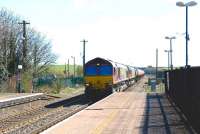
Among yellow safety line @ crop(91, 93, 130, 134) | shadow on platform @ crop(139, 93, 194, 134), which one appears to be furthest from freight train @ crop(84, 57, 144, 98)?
shadow on platform @ crop(139, 93, 194, 134)

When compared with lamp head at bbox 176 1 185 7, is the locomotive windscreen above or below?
below

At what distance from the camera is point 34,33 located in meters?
80.7

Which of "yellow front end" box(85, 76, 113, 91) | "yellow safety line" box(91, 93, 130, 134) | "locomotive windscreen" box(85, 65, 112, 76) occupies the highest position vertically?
"locomotive windscreen" box(85, 65, 112, 76)

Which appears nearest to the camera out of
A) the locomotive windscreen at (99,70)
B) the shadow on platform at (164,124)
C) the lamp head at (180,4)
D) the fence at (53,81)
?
the shadow on platform at (164,124)

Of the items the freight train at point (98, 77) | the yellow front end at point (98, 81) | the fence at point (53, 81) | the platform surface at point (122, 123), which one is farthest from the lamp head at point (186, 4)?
the fence at point (53, 81)

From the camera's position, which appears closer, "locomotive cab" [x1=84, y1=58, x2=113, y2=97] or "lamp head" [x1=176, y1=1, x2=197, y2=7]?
"lamp head" [x1=176, y1=1, x2=197, y2=7]

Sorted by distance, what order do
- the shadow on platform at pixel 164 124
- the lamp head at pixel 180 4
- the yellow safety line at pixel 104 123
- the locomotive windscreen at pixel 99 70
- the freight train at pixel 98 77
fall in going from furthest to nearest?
1. the locomotive windscreen at pixel 99 70
2. the freight train at pixel 98 77
3. the lamp head at pixel 180 4
4. the yellow safety line at pixel 104 123
5. the shadow on platform at pixel 164 124

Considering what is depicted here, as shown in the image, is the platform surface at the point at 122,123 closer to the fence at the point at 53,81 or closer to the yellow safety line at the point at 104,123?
the yellow safety line at the point at 104,123

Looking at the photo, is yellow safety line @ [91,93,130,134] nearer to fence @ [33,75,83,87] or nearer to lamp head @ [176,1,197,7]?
lamp head @ [176,1,197,7]

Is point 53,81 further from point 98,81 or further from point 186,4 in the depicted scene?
point 186,4

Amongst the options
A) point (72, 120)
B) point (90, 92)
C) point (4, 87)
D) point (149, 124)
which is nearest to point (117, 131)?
point (149, 124)

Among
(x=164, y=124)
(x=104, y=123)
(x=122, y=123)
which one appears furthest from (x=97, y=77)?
(x=164, y=124)

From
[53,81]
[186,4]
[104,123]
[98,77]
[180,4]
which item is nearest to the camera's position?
[104,123]

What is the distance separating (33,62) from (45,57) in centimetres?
625
